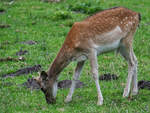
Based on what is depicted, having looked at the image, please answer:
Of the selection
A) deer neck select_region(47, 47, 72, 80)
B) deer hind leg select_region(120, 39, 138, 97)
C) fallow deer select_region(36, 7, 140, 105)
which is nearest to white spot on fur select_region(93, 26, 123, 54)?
fallow deer select_region(36, 7, 140, 105)

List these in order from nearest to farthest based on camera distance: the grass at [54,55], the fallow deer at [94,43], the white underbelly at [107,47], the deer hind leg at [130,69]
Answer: the grass at [54,55] < the fallow deer at [94,43] < the white underbelly at [107,47] < the deer hind leg at [130,69]

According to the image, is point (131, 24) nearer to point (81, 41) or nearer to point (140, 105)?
point (81, 41)

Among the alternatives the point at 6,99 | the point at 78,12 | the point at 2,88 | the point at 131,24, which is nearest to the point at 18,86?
the point at 2,88

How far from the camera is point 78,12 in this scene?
754 inches

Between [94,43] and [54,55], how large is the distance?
4.17 metres

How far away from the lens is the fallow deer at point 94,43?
32.2 ft

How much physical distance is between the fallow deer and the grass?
1.47 feet

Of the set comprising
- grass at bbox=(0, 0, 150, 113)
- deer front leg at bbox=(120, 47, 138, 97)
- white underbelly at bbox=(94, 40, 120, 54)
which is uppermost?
white underbelly at bbox=(94, 40, 120, 54)

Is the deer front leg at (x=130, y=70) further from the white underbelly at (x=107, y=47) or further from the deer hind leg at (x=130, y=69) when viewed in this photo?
the white underbelly at (x=107, y=47)

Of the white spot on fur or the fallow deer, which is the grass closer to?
the fallow deer

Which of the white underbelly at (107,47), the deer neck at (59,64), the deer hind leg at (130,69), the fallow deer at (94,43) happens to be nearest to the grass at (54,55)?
the deer hind leg at (130,69)

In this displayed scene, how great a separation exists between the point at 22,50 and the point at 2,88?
369 cm

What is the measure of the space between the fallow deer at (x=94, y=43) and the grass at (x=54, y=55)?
45cm

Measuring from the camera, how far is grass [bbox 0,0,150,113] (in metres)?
9.50
